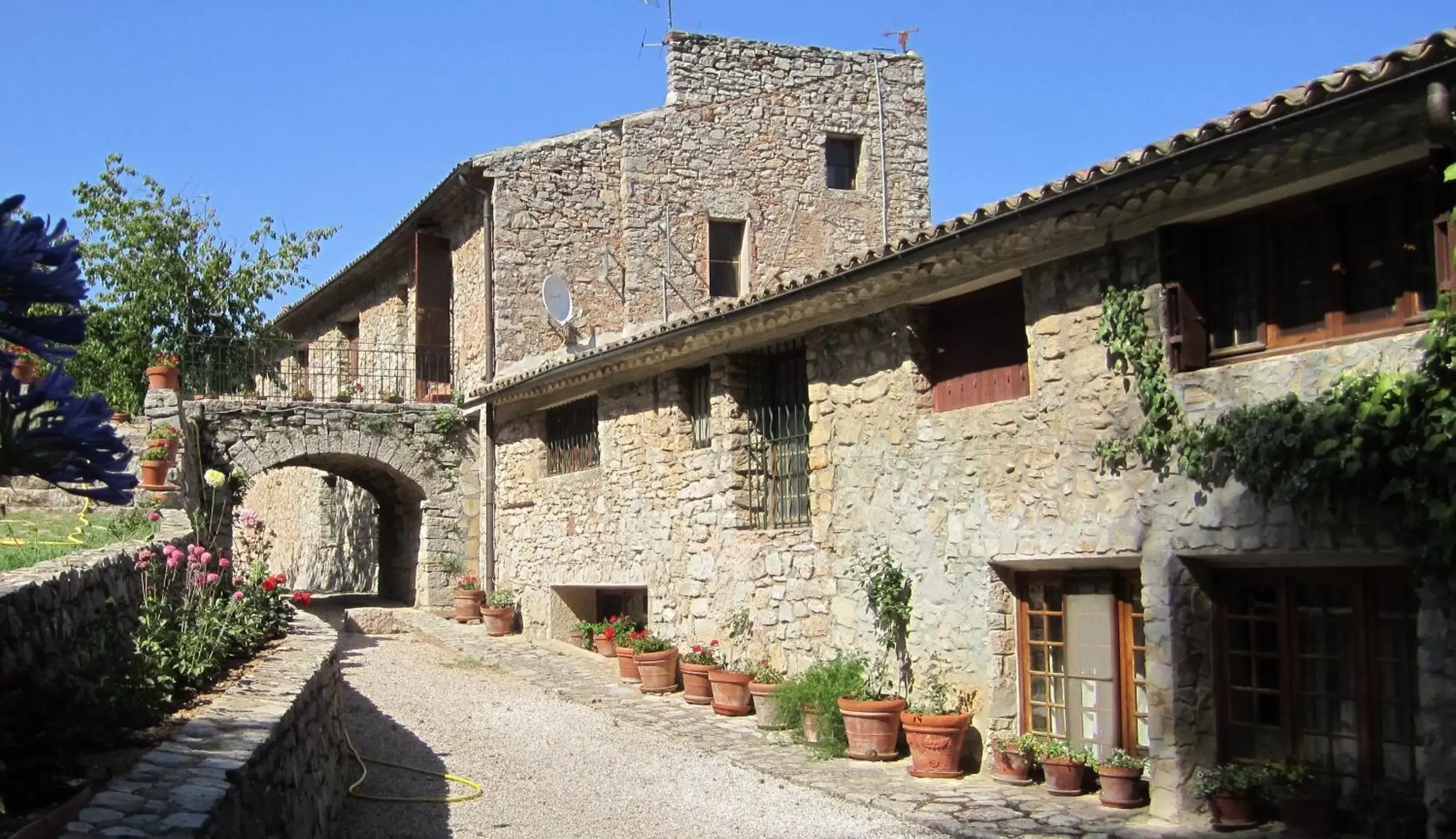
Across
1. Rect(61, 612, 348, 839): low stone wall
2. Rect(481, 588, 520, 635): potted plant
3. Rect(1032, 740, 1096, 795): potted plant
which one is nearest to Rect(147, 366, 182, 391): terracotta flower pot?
Rect(481, 588, 520, 635): potted plant

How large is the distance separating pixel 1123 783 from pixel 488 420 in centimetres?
1169

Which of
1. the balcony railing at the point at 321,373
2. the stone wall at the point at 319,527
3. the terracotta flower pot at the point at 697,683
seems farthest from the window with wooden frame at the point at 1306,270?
the stone wall at the point at 319,527

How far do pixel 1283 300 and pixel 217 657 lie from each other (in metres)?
6.17

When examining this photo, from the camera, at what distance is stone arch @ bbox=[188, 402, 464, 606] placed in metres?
17.5

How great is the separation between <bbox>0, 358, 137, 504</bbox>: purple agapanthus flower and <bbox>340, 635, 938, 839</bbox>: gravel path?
465 cm

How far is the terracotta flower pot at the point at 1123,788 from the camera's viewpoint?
7.66 metres

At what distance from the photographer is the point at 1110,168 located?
23.0 ft

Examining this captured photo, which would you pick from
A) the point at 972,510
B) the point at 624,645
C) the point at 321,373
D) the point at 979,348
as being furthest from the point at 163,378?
the point at 972,510

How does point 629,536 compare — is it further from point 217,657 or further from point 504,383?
point 217,657

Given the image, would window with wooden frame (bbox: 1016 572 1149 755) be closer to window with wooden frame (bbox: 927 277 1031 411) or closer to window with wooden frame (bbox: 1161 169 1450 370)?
window with wooden frame (bbox: 927 277 1031 411)

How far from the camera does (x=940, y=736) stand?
28.6ft

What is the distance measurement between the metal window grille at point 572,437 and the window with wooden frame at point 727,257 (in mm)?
3817

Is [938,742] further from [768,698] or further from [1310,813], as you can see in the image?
[1310,813]

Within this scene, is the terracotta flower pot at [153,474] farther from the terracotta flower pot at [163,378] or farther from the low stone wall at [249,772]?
the low stone wall at [249,772]
